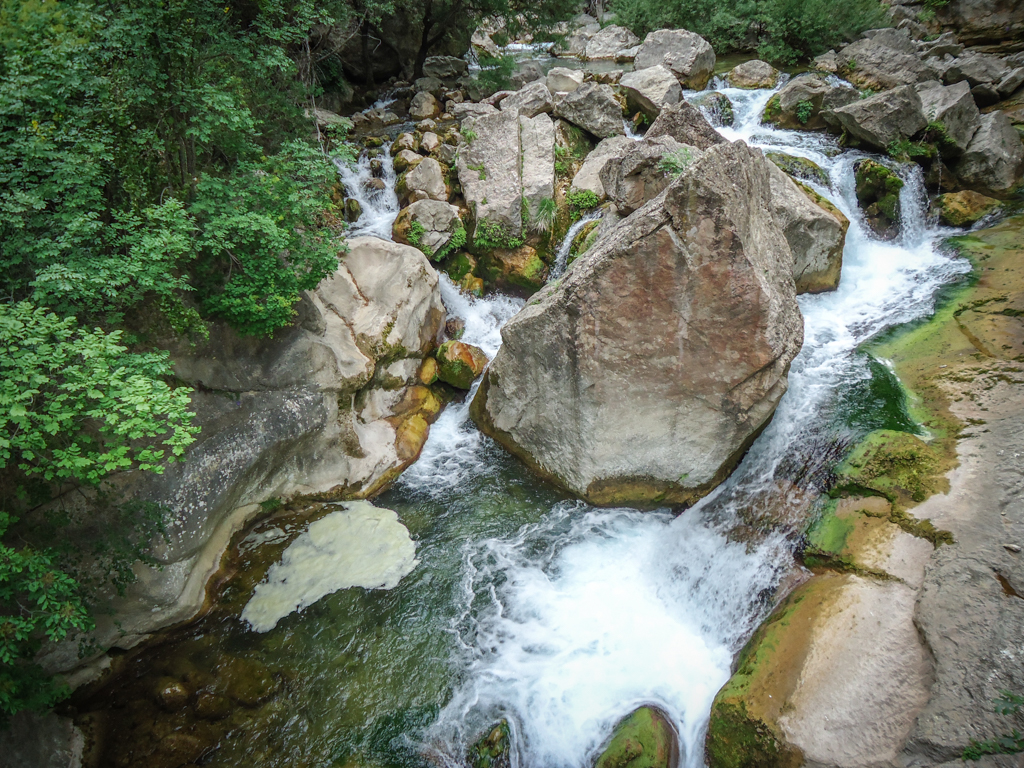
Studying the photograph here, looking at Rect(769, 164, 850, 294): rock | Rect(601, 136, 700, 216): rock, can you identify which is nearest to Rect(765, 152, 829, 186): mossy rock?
Rect(769, 164, 850, 294): rock

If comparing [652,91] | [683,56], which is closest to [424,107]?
[652,91]

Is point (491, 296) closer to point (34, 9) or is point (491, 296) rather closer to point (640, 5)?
point (34, 9)

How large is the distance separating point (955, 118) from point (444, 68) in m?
15.7

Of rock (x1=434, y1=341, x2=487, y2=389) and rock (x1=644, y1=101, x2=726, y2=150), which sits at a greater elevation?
rock (x1=644, y1=101, x2=726, y2=150)

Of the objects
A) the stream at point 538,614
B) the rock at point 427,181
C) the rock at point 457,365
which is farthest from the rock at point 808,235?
the rock at point 427,181

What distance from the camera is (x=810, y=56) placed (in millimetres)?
17891

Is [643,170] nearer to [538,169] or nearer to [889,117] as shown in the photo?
[538,169]

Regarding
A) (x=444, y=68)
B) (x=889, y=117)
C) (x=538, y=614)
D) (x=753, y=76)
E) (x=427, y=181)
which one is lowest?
(x=538, y=614)

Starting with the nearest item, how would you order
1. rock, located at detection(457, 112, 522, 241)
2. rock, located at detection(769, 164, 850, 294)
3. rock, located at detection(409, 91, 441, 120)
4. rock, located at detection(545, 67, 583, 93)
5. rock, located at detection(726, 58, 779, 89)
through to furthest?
rock, located at detection(769, 164, 850, 294)
rock, located at detection(457, 112, 522, 241)
rock, located at detection(545, 67, 583, 93)
rock, located at detection(726, 58, 779, 89)
rock, located at detection(409, 91, 441, 120)

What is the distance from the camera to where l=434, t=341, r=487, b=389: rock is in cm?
927

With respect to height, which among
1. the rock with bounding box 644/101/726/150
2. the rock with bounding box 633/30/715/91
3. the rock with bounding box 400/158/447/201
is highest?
the rock with bounding box 633/30/715/91

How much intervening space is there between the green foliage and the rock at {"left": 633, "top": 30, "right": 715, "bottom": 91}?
3302 millimetres

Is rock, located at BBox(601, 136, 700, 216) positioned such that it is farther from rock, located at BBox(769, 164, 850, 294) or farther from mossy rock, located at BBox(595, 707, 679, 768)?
mossy rock, located at BBox(595, 707, 679, 768)

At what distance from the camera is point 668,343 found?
6555 mm
